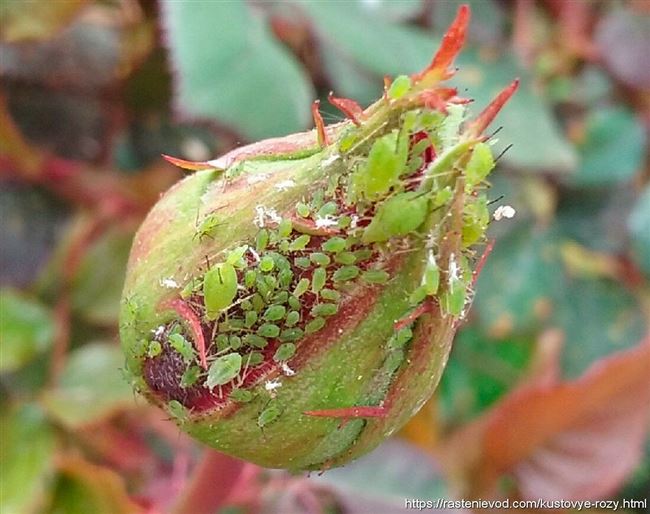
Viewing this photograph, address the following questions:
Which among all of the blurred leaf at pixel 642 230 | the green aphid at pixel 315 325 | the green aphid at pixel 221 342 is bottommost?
the blurred leaf at pixel 642 230

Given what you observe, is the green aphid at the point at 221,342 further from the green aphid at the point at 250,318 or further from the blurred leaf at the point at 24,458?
the blurred leaf at the point at 24,458

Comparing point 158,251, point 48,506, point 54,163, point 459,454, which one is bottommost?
point 459,454

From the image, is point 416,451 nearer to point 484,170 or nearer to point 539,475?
point 539,475

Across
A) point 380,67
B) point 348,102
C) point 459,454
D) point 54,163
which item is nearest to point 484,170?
point 348,102

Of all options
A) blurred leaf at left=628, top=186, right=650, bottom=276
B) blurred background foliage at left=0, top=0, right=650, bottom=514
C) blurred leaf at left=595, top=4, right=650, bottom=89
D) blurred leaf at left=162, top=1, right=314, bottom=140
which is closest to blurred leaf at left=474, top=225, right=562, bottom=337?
blurred background foliage at left=0, top=0, right=650, bottom=514

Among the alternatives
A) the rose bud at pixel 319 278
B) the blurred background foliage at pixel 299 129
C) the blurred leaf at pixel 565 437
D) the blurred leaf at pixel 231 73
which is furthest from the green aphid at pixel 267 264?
the blurred leaf at pixel 565 437

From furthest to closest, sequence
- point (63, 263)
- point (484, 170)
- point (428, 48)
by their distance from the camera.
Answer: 1. point (428, 48)
2. point (63, 263)
3. point (484, 170)
